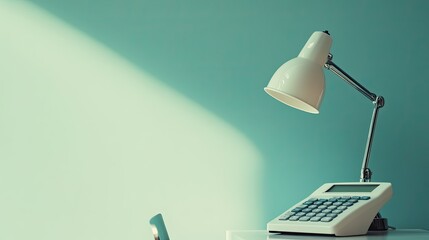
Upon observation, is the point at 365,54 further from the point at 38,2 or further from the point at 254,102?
the point at 38,2

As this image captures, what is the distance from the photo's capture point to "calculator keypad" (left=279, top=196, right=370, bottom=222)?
161 cm

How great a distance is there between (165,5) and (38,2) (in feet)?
1.31

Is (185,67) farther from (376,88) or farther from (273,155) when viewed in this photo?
(376,88)

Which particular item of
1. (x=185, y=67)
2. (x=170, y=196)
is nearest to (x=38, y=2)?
(x=185, y=67)

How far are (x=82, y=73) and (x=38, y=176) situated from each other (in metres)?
0.35

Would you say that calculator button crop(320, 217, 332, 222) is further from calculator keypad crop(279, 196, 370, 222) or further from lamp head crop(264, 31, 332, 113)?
lamp head crop(264, 31, 332, 113)

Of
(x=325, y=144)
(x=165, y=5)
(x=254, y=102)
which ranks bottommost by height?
(x=325, y=144)

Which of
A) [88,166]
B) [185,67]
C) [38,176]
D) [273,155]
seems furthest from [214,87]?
[38,176]

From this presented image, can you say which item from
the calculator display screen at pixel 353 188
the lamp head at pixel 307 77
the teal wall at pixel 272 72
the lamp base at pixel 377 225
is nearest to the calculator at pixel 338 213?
the calculator display screen at pixel 353 188

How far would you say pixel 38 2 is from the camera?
7.35 ft

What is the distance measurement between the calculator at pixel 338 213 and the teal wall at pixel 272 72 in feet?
1.59

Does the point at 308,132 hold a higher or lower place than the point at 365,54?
lower

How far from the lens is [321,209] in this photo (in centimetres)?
167

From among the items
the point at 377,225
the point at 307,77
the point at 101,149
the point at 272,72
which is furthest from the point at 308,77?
the point at 101,149
